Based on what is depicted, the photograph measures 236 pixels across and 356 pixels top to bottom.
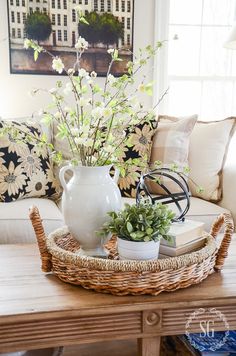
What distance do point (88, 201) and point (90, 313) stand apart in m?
0.34

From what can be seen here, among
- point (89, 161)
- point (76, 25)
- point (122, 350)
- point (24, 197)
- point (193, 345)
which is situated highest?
point (76, 25)

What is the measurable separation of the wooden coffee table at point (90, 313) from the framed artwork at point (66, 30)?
1.97 metres

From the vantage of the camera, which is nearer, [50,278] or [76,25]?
[50,278]

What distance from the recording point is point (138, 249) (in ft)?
3.72

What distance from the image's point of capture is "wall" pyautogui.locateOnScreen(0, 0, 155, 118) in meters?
2.76

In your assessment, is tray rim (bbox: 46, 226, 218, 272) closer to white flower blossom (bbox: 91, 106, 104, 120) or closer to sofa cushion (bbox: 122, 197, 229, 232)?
white flower blossom (bbox: 91, 106, 104, 120)

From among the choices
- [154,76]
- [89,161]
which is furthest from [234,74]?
[89,161]

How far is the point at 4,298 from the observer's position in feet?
3.52

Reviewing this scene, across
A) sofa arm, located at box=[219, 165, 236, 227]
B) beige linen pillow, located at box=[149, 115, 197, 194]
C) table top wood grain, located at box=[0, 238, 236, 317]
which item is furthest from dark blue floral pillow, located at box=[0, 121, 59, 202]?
sofa arm, located at box=[219, 165, 236, 227]

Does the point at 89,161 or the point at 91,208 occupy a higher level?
the point at 89,161

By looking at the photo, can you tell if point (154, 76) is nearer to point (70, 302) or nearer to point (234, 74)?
point (234, 74)

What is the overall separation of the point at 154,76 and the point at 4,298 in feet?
7.45

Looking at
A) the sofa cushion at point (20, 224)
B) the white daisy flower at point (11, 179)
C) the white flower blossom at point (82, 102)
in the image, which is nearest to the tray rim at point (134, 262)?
the white flower blossom at point (82, 102)

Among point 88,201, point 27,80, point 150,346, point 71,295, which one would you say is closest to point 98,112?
point 88,201
